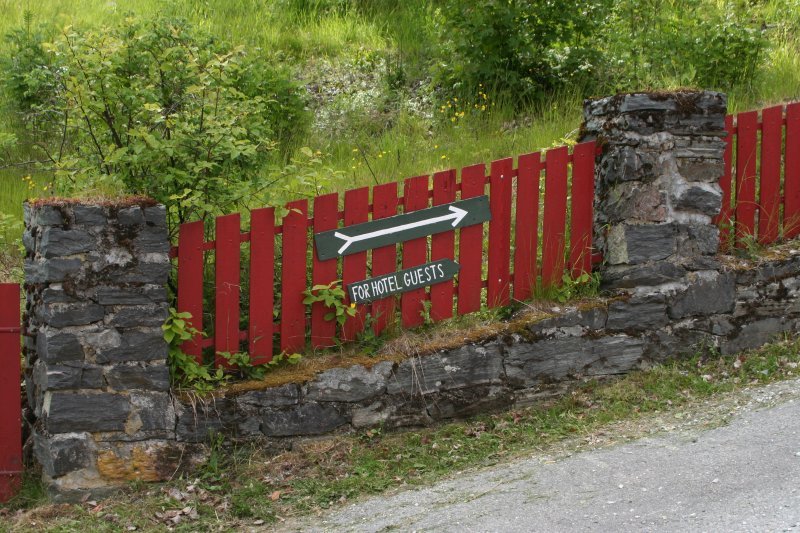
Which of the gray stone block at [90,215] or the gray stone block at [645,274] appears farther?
the gray stone block at [645,274]

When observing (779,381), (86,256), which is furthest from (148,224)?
(779,381)

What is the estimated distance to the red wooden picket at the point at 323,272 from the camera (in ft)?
20.3

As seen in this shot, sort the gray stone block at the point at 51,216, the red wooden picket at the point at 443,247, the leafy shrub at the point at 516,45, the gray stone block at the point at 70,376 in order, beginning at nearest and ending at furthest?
the gray stone block at the point at 51,216
the gray stone block at the point at 70,376
the red wooden picket at the point at 443,247
the leafy shrub at the point at 516,45

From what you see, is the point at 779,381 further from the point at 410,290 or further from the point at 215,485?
the point at 215,485

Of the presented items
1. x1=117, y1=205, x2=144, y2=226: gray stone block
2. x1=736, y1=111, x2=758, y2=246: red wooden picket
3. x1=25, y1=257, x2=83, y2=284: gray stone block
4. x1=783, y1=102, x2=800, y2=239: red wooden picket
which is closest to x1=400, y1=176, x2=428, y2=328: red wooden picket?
x1=117, y1=205, x2=144, y2=226: gray stone block

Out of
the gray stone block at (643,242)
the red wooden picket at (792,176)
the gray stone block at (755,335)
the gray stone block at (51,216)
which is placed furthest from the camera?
the red wooden picket at (792,176)

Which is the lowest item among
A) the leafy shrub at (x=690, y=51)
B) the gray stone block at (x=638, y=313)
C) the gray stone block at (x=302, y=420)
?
the gray stone block at (x=302, y=420)

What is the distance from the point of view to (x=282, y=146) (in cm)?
1079

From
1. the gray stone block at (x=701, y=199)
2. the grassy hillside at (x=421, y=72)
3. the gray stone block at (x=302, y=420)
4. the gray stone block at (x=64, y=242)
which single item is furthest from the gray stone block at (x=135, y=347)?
the gray stone block at (x=701, y=199)

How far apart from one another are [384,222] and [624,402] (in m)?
2.23

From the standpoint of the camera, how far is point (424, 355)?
6344 millimetres

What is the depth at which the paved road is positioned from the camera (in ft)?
16.1

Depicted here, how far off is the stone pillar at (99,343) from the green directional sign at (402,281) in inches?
53.0

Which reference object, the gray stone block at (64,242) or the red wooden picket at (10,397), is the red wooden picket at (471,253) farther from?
the red wooden picket at (10,397)
